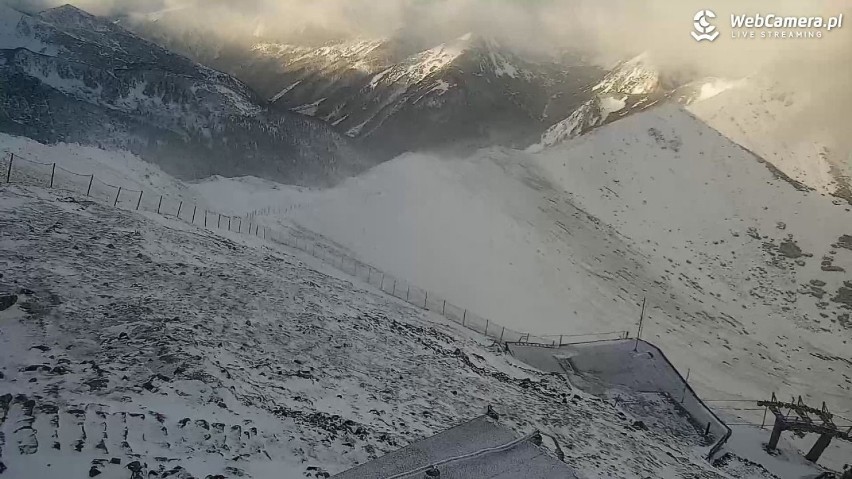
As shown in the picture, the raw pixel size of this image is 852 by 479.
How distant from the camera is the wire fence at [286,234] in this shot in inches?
1166

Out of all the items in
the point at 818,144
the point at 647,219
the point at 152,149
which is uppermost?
the point at 818,144

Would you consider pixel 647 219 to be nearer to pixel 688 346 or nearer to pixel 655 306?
pixel 655 306

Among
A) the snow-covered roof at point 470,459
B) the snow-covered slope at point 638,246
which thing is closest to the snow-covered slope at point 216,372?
the snow-covered roof at point 470,459

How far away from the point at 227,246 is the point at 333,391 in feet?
42.8

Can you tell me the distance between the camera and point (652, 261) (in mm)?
55281

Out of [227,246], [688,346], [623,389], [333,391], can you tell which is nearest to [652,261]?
[688,346]

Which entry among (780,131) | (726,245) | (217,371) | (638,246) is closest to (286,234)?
(217,371)

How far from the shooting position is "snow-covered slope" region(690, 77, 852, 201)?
93625mm

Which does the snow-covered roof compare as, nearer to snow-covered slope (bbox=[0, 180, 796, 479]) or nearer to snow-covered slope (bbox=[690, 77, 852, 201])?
snow-covered slope (bbox=[0, 180, 796, 479])

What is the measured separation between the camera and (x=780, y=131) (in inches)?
4023

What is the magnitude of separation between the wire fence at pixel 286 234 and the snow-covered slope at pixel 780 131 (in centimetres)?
7187

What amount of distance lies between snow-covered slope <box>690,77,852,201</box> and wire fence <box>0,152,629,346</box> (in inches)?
2829

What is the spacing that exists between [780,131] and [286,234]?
98.2 m

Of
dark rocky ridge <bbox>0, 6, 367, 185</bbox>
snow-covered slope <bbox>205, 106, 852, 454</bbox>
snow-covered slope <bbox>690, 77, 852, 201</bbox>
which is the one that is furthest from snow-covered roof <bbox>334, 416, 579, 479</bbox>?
dark rocky ridge <bbox>0, 6, 367, 185</bbox>
